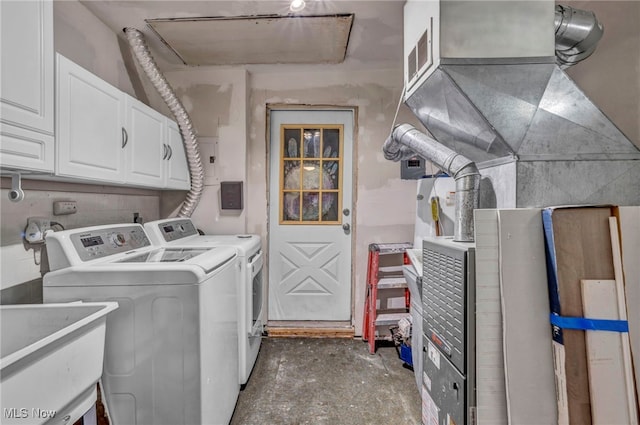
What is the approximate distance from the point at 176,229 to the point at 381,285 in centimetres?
173

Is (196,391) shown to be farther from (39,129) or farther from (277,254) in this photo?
(277,254)

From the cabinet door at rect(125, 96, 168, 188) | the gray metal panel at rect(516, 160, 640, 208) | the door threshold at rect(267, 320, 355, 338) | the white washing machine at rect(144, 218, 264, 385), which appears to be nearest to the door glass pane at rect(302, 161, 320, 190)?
the white washing machine at rect(144, 218, 264, 385)

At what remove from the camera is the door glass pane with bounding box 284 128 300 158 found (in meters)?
2.85

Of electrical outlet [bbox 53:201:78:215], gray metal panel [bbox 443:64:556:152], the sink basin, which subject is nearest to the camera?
the sink basin

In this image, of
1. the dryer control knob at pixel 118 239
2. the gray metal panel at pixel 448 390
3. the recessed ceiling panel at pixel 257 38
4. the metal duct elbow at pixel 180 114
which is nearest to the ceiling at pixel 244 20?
the recessed ceiling panel at pixel 257 38

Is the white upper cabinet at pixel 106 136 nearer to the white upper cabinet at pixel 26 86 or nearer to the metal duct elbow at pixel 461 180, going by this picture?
the white upper cabinet at pixel 26 86

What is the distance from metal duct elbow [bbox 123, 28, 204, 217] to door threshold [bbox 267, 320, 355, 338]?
1.33 metres

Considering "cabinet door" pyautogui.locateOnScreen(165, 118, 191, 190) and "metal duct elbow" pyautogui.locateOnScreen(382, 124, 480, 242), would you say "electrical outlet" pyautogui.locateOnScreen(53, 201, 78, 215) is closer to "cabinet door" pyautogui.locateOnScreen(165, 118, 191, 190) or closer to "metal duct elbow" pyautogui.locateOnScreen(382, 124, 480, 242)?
"cabinet door" pyautogui.locateOnScreen(165, 118, 191, 190)

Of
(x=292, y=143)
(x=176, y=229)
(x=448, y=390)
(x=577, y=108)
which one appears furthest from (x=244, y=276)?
(x=577, y=108)

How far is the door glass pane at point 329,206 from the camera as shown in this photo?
2863 mm

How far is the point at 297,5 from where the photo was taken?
179 centimetres

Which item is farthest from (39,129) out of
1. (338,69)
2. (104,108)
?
(338,69)

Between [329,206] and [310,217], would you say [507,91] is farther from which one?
[310,217]

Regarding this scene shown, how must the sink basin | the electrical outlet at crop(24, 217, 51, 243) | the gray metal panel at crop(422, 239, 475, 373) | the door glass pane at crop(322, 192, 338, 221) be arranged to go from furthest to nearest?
the door glass pane at crop(322, 192, 338, 221) < the electrical outlet at crop(24, 217, 51, 243) < the gray metal panel at crop(422, 239, 475, 373) < the sink basin
